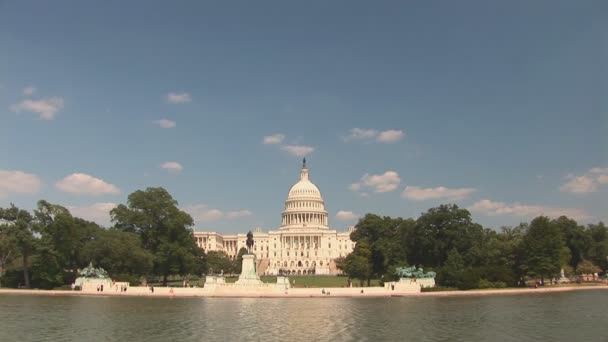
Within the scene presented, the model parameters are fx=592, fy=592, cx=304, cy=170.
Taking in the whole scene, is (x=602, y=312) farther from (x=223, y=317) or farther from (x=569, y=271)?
(x=569, y=271)

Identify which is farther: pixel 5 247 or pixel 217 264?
pixel 217 264

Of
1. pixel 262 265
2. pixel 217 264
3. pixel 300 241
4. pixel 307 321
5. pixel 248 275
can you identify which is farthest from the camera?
pixel 300 241

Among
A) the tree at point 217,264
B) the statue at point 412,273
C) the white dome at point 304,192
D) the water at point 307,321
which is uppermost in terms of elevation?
the white dome at point 304,192

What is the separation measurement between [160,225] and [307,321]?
48.9m

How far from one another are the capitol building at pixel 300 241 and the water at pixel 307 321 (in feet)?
449

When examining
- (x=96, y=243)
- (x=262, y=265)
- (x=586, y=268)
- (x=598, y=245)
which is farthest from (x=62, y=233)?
(x=262, y=265)

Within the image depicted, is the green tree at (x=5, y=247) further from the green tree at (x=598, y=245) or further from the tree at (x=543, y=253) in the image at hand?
the green tree at (x=598, y=245)

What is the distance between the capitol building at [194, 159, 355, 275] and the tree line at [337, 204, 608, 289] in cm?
9724

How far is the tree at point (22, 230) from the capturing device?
64.6 metres

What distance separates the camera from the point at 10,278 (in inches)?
2685

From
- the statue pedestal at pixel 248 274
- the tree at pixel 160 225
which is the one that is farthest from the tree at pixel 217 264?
the statue pedestal at pixel 248 274

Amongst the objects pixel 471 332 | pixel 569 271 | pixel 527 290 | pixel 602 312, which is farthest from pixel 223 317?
pixel 569 271

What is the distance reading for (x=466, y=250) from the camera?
237ft

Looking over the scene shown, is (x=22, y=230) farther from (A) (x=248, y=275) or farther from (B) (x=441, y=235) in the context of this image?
(B) (x=441, y=235)
